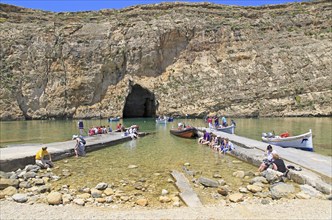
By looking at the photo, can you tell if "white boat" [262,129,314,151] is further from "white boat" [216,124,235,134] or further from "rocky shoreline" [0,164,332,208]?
"rocky shoreline" [0,164,332,208]

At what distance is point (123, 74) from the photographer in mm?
64938

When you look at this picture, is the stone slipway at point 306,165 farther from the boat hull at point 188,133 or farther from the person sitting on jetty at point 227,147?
the boat hull at point 188,133

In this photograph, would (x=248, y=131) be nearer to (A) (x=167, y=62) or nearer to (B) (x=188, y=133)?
(B) (x=188, y=133)

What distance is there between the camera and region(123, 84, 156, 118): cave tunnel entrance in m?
73.6

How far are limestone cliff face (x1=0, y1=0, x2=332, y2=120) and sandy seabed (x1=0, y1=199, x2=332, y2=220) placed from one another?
49427 millimetres

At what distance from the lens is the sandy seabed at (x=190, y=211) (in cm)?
791

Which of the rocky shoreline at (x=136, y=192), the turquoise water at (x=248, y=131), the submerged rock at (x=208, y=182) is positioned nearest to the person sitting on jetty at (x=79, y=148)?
the rocky shoreline at (x=136, y=192)

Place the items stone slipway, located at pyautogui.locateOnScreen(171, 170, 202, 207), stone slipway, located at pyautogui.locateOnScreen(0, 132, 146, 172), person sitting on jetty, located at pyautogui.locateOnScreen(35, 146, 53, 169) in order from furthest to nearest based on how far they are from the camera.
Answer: person sitting on jetty, located at pyautogui.locateOnScreen(35, 146, 53, 169) → stone slipway, located at pyautogui.locateOnScreen(0, 132, 146, 172) → stone slipway, located at pyautogui.locateOnScreen(171, 170, 202, 207)

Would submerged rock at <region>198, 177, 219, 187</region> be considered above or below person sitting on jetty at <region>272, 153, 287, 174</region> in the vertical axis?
below

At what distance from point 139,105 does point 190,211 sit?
220 feet

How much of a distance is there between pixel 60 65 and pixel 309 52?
49298 millimetres

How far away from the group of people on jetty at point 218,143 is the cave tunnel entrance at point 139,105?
50.1 metres

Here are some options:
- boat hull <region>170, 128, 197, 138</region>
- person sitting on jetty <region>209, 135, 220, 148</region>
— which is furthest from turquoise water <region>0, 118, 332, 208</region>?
boat hull <region>170, 128, 197, 138</region>

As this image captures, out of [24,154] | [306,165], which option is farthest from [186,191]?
[24,154]
